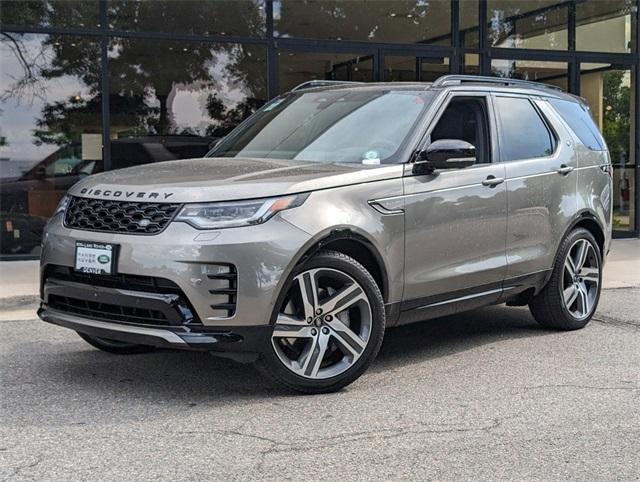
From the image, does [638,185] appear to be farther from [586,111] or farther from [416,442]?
[416,442]

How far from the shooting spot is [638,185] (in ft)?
44.4

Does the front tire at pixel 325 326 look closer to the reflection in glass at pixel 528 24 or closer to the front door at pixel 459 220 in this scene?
the front door at pixel 459 220

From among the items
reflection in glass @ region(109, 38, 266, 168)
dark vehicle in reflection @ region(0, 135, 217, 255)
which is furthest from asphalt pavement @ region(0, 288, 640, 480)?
reflection in glass @ region(109, 38, 266, 168)

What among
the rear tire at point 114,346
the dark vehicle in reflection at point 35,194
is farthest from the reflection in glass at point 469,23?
the rear tire at point 114,346

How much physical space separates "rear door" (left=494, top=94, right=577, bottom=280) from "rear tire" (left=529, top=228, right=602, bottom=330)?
0.67ft

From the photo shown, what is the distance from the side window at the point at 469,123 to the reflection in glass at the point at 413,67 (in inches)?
252

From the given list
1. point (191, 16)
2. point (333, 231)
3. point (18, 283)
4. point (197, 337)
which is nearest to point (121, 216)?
point (197, 337)

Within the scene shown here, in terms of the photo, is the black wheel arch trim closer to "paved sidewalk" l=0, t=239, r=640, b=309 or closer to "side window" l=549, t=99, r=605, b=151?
"side window" l=549, t=99, r=605, b=151

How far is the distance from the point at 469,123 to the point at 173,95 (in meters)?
6.06

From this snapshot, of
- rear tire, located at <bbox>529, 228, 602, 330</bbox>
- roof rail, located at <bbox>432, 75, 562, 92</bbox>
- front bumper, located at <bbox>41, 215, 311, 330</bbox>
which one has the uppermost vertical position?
roof rail, located at <bbox>432, 75, 562, 92</bbox>

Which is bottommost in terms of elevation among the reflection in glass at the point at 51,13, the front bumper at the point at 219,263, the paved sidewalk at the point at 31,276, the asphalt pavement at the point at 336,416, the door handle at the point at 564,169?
the asphalt pavement at the point at 336,416

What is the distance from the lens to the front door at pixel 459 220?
5.32 meters

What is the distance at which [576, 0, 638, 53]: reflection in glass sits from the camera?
44.1 feet

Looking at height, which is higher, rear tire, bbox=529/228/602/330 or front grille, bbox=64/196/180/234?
front grille, bbox=64/196/180/234
